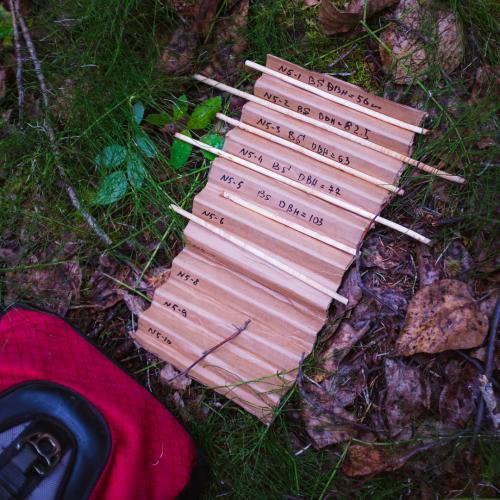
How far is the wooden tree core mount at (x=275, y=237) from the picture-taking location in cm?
175

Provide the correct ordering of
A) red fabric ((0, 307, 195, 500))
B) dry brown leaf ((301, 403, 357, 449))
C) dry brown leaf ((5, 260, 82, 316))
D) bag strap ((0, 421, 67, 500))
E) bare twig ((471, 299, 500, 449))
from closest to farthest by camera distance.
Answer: bag strap ((0, 421, 67, 500)) → red fabric ((0, 307, 195, 500)) → bare twig ((471, 299, 500, 449)) → dry brown leaf ((301, 403, 357, 449)) → dry brown leaf ((5, 260, 82, 316))

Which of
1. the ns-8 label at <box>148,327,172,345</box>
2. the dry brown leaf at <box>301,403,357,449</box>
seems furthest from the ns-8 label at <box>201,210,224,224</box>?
the dry brown leaf at <box>301,403,357,449</box>

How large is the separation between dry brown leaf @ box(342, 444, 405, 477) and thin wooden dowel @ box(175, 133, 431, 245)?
692 millimetres

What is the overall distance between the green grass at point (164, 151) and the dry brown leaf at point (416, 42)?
4 cm

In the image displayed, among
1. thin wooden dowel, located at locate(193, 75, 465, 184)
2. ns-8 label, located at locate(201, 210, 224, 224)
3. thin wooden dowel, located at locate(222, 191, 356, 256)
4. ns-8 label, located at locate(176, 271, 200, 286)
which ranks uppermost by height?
thin wooden dowel, located at locate(193, 75, 465, 184)

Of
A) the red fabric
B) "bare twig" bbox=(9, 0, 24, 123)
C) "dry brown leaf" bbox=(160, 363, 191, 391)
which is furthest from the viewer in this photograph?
"bare twig" bbox=(9, 0, 24, 123)

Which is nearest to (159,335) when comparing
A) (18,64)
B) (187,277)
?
(187,277)

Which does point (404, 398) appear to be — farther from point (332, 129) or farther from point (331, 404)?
point (332, 129)

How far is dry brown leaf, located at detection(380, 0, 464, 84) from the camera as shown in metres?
1.83

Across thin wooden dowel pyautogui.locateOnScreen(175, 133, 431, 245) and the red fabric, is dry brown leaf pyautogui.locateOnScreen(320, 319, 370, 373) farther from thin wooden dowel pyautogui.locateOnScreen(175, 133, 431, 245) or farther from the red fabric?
the red fabric

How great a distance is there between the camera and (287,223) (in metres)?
1.78

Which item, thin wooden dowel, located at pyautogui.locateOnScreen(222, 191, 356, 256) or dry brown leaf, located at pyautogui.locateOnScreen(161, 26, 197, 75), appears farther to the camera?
dry brown leaf, located at pyautogui.locateOnScreen(161, 26, 197, 75)

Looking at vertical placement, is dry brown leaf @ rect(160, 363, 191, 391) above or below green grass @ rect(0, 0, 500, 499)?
below

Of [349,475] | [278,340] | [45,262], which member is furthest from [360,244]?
[45,262]
